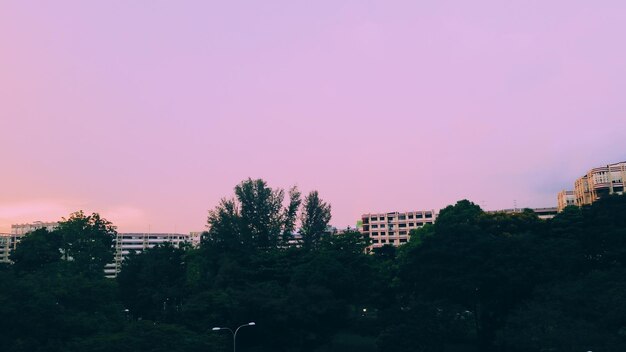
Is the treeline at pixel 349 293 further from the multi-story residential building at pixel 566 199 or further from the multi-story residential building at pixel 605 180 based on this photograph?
the multi-story residential building at pixel 566 199

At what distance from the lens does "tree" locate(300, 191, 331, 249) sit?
318ft

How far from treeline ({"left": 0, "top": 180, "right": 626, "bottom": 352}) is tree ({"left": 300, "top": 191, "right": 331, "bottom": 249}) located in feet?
43.6

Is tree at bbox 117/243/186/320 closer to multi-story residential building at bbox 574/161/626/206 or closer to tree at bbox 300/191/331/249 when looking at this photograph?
tree at bbox 300/191/331/249

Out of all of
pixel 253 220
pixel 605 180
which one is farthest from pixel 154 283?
pixel 605 180

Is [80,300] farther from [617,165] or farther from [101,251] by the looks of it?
[617,165]

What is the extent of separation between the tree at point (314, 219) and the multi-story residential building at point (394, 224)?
7790cm

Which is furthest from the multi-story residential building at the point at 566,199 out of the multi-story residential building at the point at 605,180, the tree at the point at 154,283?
the tree at the point at 154,283

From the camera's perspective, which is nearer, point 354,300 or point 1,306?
point 1,306

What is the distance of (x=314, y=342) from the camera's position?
5912cm

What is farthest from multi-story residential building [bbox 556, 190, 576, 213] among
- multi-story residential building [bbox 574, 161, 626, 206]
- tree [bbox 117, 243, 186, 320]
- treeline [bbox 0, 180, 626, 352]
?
tree [bbox 117, 243, 186, 320]

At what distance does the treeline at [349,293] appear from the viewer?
48.4 m

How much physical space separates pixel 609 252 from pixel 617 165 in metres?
74.8

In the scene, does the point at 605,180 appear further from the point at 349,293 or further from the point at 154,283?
the point at 154,283

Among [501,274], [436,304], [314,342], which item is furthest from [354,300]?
[501,274]
